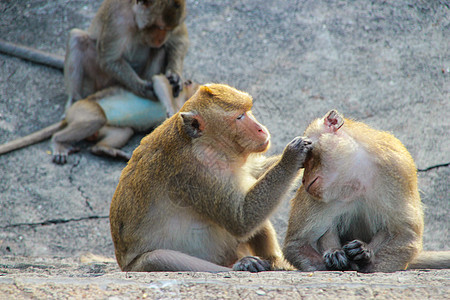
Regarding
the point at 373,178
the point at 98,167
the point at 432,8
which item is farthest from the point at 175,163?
the point at 432,8

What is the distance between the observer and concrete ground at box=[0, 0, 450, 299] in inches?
234

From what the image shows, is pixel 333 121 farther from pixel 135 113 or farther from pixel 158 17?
pixel 135 113

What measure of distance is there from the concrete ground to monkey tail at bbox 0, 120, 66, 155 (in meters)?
0.09

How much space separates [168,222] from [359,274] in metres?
1.32

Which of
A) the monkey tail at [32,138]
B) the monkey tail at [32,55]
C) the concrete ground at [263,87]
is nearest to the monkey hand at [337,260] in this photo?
the concrete ground at [263,87]

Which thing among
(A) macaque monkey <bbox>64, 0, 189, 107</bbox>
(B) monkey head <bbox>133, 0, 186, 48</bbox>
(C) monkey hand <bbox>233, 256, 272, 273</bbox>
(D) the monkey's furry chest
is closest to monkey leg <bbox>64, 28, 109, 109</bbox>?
(A) macaque monkey <bbox>64, 0, 189, 107</bbox>

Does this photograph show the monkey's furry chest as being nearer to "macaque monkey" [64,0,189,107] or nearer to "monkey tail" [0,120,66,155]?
"macaque monkey" [64,0,189,107]

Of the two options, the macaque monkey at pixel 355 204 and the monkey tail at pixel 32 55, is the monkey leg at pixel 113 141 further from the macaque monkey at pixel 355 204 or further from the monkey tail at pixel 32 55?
the macaque monkey at pixel 355 204

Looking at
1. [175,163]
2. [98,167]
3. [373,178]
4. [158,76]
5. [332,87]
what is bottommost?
[98,167]

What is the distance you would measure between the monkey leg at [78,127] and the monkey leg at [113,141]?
0.16 m

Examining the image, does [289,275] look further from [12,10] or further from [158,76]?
[12,10]

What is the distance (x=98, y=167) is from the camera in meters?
7.11

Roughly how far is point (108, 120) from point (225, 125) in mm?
4207

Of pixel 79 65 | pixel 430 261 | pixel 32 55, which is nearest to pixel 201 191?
pixel 430 261
